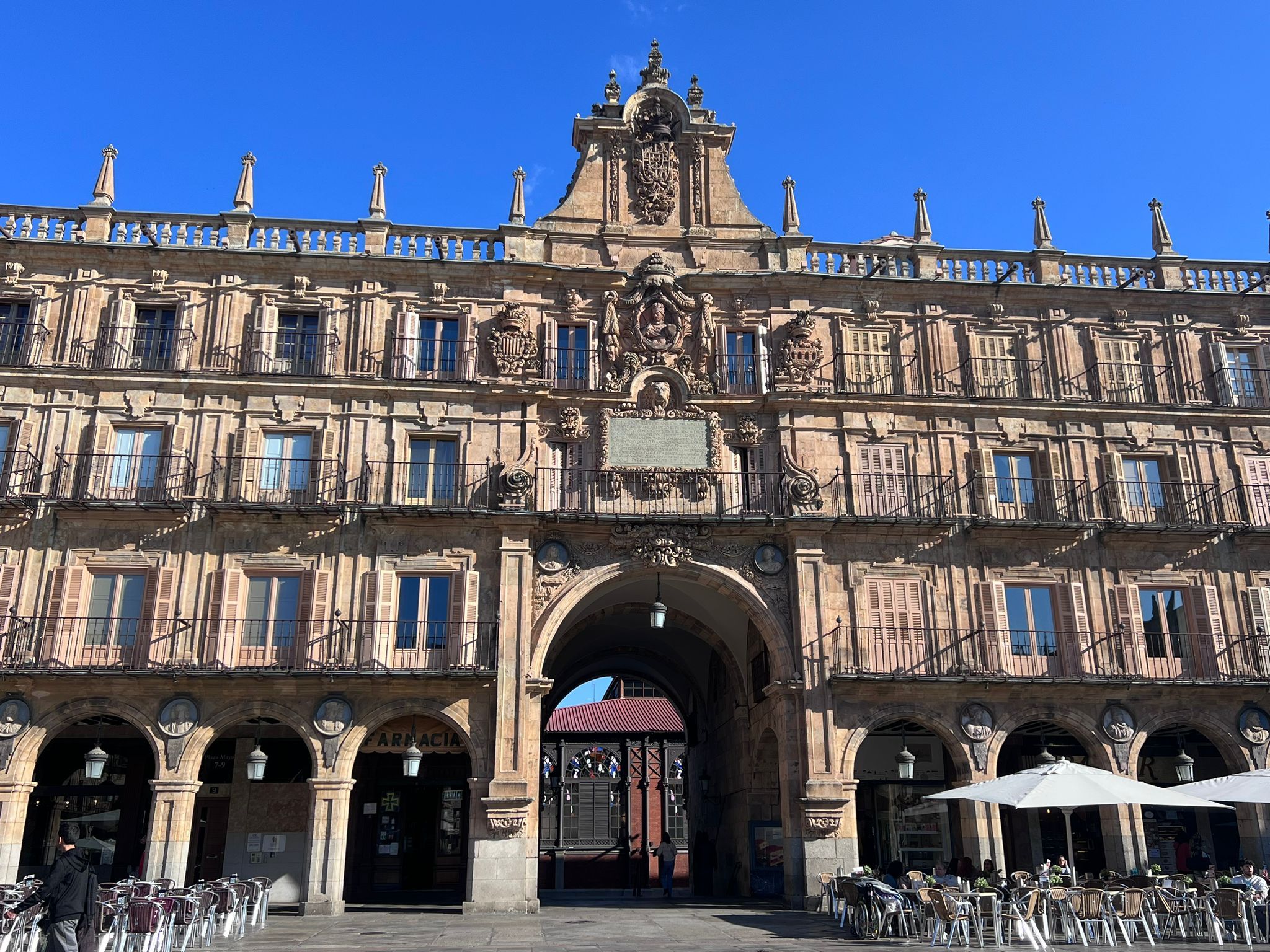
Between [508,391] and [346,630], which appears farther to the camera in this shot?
[508,391]

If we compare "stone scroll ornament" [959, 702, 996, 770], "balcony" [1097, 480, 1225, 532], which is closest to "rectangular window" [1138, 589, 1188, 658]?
"balcony" [1097, 480, 1225, 532]

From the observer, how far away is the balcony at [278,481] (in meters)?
26.0

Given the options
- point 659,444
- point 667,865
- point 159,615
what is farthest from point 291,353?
point 667,865

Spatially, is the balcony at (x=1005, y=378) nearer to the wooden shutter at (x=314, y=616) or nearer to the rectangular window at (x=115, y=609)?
the wooden shutter at (x=314, y=616)

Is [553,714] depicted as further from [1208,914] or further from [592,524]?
[1208,914]

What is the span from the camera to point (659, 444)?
2748 centimetres

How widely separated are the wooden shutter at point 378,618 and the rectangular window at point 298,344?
587cm

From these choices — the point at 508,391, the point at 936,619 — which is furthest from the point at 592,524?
the point at 936,619

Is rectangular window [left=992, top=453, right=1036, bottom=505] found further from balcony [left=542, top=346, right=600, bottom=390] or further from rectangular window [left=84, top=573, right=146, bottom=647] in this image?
rectangular window [left=84, top=573, right=146, bottom=647]

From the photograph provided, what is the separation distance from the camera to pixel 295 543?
25.7m

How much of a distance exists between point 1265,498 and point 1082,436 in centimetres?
510

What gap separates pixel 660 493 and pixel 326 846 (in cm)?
1130

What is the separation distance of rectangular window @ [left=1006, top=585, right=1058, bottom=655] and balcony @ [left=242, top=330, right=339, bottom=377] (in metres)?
Answer: 18.3

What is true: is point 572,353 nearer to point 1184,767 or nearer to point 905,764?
point 905,764
